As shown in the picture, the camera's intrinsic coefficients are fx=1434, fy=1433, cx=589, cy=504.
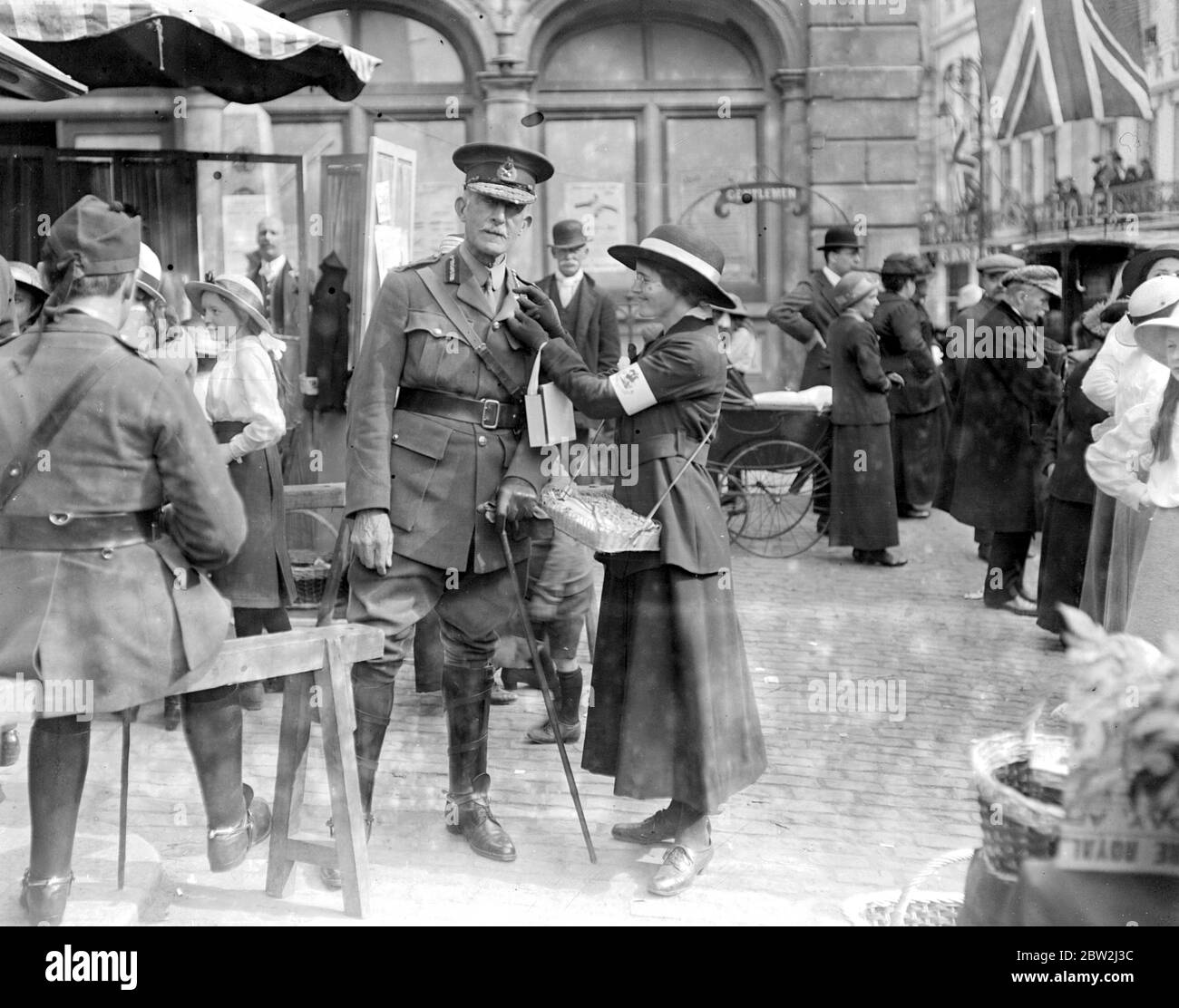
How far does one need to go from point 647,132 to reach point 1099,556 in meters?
9.13

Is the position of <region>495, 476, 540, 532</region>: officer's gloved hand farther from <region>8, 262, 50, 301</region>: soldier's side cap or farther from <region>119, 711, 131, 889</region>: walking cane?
<region>8, 262, 50, 301</region>: soldier's side cap

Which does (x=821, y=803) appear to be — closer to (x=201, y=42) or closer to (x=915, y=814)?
(x=915, y=814)

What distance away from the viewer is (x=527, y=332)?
4750 millimetres

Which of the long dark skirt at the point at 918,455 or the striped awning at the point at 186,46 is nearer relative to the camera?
the striped awning at the point at 186,46

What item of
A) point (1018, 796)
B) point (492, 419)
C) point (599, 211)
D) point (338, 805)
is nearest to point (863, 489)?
point (599, 211)

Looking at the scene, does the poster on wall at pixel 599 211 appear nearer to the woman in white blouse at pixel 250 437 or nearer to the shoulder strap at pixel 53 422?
the woman in white blouse at pixel 250 437

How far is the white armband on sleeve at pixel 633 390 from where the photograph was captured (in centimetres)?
460

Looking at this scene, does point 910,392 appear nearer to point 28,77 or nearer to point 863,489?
point 863,489

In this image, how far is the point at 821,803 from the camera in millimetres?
5453

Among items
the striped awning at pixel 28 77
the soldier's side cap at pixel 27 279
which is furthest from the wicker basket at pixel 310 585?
the striped awning at pixel 28 77

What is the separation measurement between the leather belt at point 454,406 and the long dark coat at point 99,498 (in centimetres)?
108

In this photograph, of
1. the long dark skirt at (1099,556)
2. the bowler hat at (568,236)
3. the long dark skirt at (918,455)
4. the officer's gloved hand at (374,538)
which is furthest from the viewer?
the long dark skirt at (918,455)

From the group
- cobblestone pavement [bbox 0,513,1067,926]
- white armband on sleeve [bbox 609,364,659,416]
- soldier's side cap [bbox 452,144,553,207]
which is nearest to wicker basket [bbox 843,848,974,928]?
cobblestone pavement [bbox 0,513,1067,926]

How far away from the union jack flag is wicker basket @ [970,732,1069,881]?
7.08 metres
